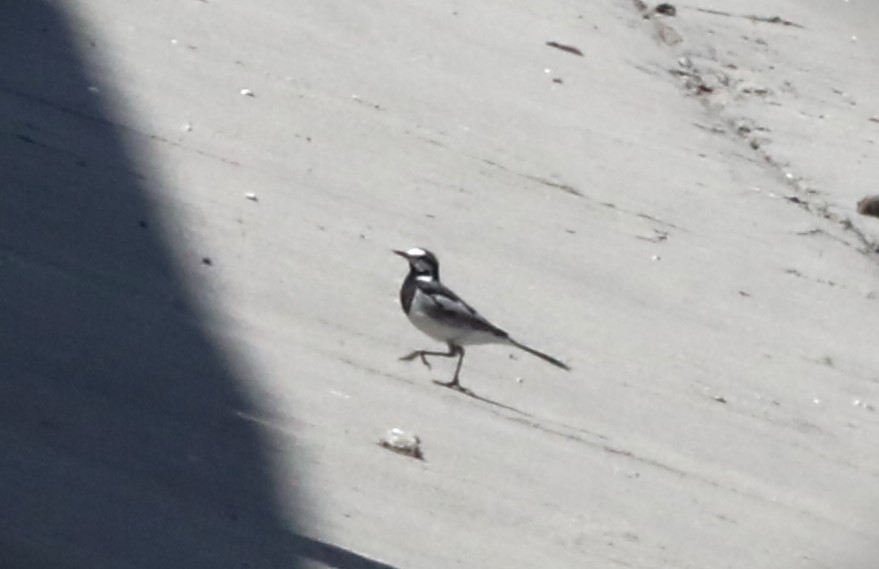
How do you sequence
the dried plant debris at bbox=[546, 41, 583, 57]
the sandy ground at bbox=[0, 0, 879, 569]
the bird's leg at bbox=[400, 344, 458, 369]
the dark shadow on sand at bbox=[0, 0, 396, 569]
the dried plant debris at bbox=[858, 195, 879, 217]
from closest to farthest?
the dark shadow on sand at bbox=[0, 0, 396, 569]
the sandy ground at bbox=[0, 0, 879, 569]
the bird's leg at bbox=[400, 344, 458, 369]
the dried plant debris at bbox=[858, 195, 879, 217]
the dried plant debris at bbox=[546, 41, 583, 57]

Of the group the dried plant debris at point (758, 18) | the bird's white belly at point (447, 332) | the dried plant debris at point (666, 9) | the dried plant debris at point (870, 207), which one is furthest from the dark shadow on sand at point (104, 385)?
the dried plant debris at point (758, 18)

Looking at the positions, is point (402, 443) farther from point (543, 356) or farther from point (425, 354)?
point (543, 356)

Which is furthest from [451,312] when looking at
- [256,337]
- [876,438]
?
[876,438]

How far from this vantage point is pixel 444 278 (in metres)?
6.53

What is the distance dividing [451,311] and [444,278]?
583mm

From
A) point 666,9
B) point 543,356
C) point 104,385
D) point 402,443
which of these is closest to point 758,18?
point 666,9

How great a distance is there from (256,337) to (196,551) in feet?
4.40

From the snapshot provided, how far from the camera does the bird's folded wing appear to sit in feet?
19.5

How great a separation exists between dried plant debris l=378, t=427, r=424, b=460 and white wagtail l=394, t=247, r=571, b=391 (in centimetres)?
42

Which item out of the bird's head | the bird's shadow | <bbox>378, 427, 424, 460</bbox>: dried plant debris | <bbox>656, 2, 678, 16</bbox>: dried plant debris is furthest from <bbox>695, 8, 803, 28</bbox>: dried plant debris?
<bbox>378, 427, 424, 460</bbox>: dried plant debris

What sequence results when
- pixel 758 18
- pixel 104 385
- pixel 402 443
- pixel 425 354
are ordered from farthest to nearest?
pixel 758 18
pixel 425 354
pixel 402 443
pixel 104 385

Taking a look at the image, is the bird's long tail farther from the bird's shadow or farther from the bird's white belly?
the bird's shadow

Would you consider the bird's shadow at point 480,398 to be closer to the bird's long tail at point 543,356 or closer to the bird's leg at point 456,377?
the bird's leg at point 456,377

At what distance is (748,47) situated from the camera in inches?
365
